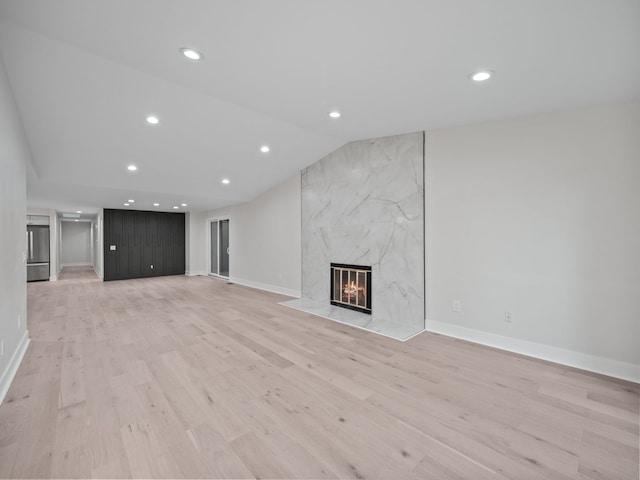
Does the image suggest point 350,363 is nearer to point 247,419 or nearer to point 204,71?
point 247,419

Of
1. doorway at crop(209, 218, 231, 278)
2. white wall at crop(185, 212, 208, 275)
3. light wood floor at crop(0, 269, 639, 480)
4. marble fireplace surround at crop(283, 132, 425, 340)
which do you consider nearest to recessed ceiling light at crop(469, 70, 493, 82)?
marble fireplace surround at crop(283, 132, 425, 340)

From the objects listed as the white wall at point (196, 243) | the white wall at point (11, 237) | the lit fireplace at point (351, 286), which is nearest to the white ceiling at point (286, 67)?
the white wall at point (11, 237)

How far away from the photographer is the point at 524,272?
3.14 meters

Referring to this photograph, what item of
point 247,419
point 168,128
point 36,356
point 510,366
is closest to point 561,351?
point 510,366

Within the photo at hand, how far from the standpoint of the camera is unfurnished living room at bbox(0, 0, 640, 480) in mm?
1763

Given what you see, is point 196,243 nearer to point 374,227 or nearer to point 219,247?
point 219,247

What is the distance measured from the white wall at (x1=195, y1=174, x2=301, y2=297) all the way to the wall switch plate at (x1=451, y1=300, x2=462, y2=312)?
3.10 meters

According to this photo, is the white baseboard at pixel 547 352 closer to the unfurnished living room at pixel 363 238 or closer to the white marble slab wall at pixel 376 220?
the unfurnished living room at pixel 363 238

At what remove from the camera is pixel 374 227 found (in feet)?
14.9

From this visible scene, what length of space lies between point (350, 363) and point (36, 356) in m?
3.33

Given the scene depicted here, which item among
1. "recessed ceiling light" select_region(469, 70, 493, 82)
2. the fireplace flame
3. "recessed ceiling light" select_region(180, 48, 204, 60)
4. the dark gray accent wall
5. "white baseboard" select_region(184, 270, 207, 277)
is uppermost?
"recessed ceiling light" select_region(180, 48, 204, 60)

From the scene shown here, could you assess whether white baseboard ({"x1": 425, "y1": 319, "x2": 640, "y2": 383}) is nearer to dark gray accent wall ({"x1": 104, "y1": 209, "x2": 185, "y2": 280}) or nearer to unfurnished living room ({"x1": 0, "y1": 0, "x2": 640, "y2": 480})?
unfurnished living room ({"x1": 0, "y1": 0, "x2": 640, "y2": 480})

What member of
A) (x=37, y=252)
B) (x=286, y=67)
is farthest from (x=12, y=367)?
(x=37, y=252)

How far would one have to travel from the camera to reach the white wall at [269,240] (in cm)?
604
